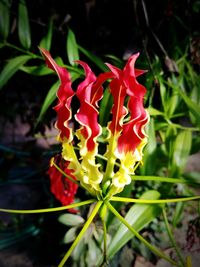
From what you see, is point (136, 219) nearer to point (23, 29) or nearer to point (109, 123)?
point (109, 123)

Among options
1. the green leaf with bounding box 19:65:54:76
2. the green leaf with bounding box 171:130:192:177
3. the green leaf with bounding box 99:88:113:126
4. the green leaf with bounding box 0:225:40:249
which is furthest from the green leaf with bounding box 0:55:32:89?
the green leaf with bounding box 0:225:40:249

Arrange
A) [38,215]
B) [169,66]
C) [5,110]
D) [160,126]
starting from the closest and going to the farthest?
[160,126], [169,66], [38,215], [5,110]

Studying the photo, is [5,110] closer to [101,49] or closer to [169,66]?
[101,49]

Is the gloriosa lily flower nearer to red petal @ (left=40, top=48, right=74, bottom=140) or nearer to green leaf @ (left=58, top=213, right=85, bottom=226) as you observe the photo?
red petal @ (left=40, top=48, right=74, bottom=140)

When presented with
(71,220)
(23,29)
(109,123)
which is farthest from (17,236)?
(109,123)

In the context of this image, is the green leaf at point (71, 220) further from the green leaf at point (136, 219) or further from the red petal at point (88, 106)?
the red petal at point (88, 106)

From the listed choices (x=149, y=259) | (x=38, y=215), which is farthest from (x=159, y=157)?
(x=38, y=215)
